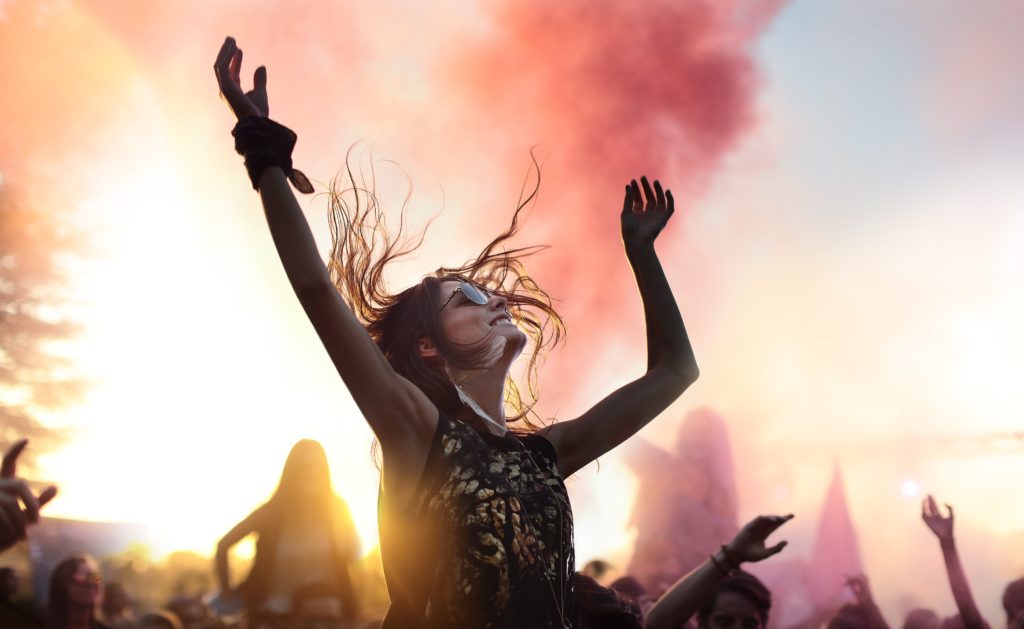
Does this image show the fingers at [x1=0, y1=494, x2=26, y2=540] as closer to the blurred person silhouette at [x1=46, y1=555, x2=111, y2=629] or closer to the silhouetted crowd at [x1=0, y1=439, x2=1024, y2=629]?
the silhouetted crowd at [x1=0, y1=439, x2=1024, y2=629]

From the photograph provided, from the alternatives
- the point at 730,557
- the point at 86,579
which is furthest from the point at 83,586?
the point at 730,557

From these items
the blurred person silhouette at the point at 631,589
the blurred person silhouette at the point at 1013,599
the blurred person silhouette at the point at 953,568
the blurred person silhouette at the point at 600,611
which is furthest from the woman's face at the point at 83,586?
the blurred person silhouette at the point at 1013,599

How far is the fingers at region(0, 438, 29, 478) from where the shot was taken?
3238 millimetres

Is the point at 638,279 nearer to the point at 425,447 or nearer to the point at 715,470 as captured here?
the point at 425,447

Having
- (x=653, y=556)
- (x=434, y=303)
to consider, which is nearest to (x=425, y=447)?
(x=434, y=303)

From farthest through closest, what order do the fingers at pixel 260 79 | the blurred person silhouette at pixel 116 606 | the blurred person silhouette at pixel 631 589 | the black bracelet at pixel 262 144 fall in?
the blurred person silhouette at pixel 116 606 < the blurred person silhouette at pixel 631 589 < the fingers at pixel 260 79 < the black bracelet at pixel 262 144

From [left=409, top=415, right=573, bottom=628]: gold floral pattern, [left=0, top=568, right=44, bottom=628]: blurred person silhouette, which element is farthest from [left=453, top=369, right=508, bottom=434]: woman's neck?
[left=0, top=568, right=44, bottom=628]: blurred person silhouette

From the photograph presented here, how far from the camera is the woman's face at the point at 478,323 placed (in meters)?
2.54

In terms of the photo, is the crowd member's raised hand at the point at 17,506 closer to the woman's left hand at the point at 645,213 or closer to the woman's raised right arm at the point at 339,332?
the woman's raised right arm at the point at 339,332

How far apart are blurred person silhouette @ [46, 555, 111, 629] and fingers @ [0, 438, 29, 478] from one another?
2.74m

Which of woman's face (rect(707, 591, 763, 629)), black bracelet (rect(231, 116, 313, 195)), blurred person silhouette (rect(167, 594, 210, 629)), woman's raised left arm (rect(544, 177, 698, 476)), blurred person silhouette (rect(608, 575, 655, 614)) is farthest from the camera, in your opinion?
blurred person silhouette (rect(167, 594, 210, 629))

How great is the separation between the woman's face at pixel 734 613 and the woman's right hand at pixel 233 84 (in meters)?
3.52

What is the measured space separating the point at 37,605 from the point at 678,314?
461 centimetres

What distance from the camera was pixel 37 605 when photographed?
5523 mm
